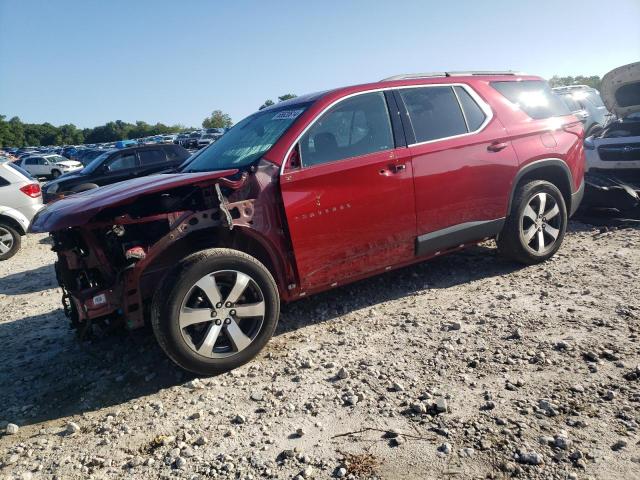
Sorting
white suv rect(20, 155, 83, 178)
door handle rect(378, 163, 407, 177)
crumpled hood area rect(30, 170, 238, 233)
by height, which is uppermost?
white suv rect(20, 155, 83, 178)

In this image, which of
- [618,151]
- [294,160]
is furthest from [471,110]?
[618,151]

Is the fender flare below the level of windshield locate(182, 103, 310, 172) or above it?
below

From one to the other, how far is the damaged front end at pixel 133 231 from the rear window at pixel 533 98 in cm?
293

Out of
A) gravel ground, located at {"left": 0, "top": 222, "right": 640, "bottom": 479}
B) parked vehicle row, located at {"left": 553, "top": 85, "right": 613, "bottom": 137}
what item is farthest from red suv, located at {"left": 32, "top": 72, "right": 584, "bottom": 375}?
parked vehicle row, located at {"left": 553, "top": 85, "right": 613, "bottom": 137}

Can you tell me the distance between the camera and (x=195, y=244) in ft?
12.6

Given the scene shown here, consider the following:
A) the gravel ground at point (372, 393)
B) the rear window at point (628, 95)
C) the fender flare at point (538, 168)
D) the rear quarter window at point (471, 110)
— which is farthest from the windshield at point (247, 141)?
the rear window at point (628, 95)

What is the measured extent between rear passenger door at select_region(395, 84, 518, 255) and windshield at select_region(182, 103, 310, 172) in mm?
1045

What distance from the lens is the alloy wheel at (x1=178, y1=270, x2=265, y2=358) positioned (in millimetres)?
3338

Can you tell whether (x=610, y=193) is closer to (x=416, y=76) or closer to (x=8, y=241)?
(x=416, y=76)

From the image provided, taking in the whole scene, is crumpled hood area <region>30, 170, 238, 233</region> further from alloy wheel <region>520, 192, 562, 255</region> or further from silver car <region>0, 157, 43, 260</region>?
silver car <region>0, 157, 43, 260</region>

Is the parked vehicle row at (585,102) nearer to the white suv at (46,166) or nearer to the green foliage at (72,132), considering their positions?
the white suv at (46,166)

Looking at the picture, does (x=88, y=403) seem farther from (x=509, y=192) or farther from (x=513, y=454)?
(x=509, y=192)

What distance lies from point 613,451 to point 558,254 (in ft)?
11.4

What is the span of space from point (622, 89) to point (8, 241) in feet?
35.1
